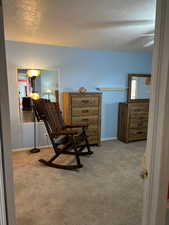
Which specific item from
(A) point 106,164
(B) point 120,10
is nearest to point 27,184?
(A) point 106,164

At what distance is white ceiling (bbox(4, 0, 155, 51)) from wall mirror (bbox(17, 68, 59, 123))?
2.14ft

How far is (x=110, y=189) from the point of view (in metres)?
2.16

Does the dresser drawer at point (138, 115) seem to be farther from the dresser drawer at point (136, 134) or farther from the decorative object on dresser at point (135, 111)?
the dresser drawer at point (136, 134)

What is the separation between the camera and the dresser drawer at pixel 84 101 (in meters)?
3.46

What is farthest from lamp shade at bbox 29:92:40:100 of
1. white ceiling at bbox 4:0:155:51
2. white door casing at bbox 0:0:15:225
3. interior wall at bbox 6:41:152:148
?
white door casing at bbox 0:0:15:225

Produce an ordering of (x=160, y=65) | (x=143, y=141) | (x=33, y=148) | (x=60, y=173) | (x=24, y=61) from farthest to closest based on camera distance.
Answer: (x=143, y=141) → (x=33, y=148) → (x=24, y=61) → (x=60, y=173) → (x=160, y=65)

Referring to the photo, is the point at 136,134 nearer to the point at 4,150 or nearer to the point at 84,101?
the point at 84,101

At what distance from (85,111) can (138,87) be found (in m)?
1.80

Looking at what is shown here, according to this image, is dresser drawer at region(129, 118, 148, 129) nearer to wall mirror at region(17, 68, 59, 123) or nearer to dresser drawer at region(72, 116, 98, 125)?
dresser drawer at region(72, 116, 98, 125)

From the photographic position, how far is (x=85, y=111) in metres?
3.59

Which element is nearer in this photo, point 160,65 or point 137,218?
point 160,65

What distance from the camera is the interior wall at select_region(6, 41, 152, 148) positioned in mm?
3298

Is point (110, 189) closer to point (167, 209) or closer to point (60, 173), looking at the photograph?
point (60, 173)

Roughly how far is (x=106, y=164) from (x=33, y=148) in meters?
1.74
